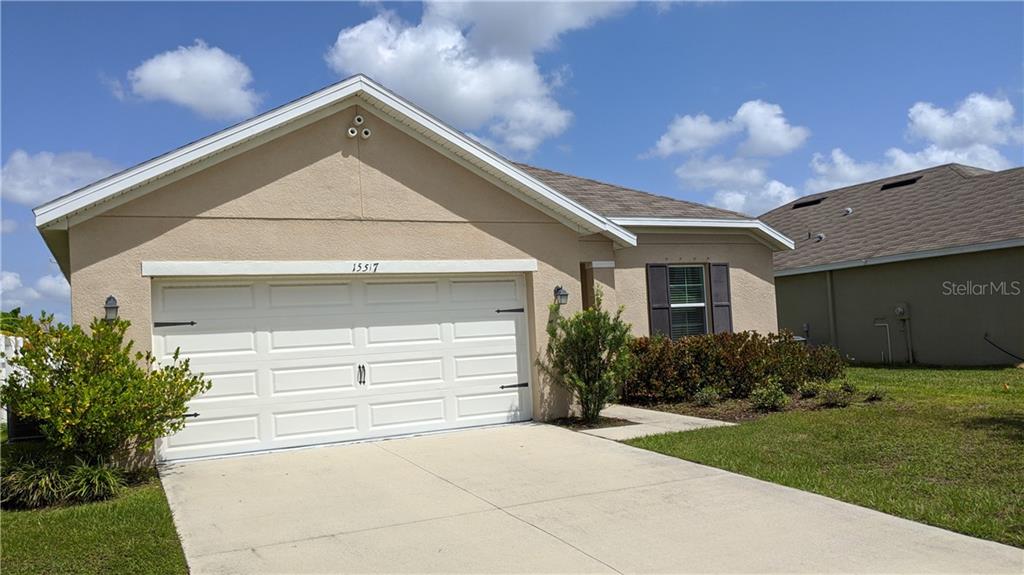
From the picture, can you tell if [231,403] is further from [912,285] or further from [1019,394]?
[912,285]

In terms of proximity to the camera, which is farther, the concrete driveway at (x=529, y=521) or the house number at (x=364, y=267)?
the house number at (x=364, y=267)

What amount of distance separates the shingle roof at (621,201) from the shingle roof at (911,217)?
6.17 m

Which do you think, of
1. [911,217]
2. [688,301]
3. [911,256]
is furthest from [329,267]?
[911,217]

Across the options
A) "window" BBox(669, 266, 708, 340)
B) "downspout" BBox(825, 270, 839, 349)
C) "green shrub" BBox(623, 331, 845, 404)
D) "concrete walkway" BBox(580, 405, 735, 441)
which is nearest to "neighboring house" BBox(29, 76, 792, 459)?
"concrete walkway" BBox(580, 405, 735, 441)

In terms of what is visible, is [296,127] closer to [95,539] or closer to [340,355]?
[340,355]

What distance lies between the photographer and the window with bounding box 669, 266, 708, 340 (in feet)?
48.2

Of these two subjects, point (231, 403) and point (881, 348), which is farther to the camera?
point (881, 348)

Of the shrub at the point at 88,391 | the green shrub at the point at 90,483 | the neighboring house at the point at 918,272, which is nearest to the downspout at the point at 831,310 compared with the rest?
the neighboring house at the point at 918,272

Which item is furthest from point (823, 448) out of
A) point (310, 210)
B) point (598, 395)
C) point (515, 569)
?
point (310, 210)

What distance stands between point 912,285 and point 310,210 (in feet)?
49.5

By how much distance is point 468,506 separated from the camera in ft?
22.3

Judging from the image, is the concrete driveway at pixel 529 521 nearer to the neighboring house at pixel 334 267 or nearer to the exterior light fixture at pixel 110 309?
the neighboring house at pixel 334 267

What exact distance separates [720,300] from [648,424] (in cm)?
494

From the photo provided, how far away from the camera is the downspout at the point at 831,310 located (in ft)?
67.3
